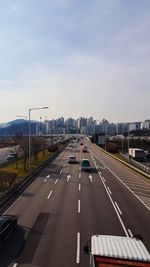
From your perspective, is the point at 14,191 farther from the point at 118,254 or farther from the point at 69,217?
the point at 118,254

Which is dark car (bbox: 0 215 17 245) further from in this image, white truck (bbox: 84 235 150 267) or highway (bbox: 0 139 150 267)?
white truck (bbox: 84 235 150 267)

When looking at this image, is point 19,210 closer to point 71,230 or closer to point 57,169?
point 71,230

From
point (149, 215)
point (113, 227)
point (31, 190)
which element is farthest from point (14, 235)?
point (31, 190)

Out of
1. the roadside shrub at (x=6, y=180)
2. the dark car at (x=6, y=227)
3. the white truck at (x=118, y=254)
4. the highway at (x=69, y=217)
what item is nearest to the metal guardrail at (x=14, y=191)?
the highway at (x=69, y=217)

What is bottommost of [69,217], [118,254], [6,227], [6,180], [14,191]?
[69,217]

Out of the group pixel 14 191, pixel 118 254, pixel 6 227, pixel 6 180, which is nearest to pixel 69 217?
pixel 6 227

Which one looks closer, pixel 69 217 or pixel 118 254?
pixel 118 254

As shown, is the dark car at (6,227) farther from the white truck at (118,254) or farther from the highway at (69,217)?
the white truck at (118,254)
